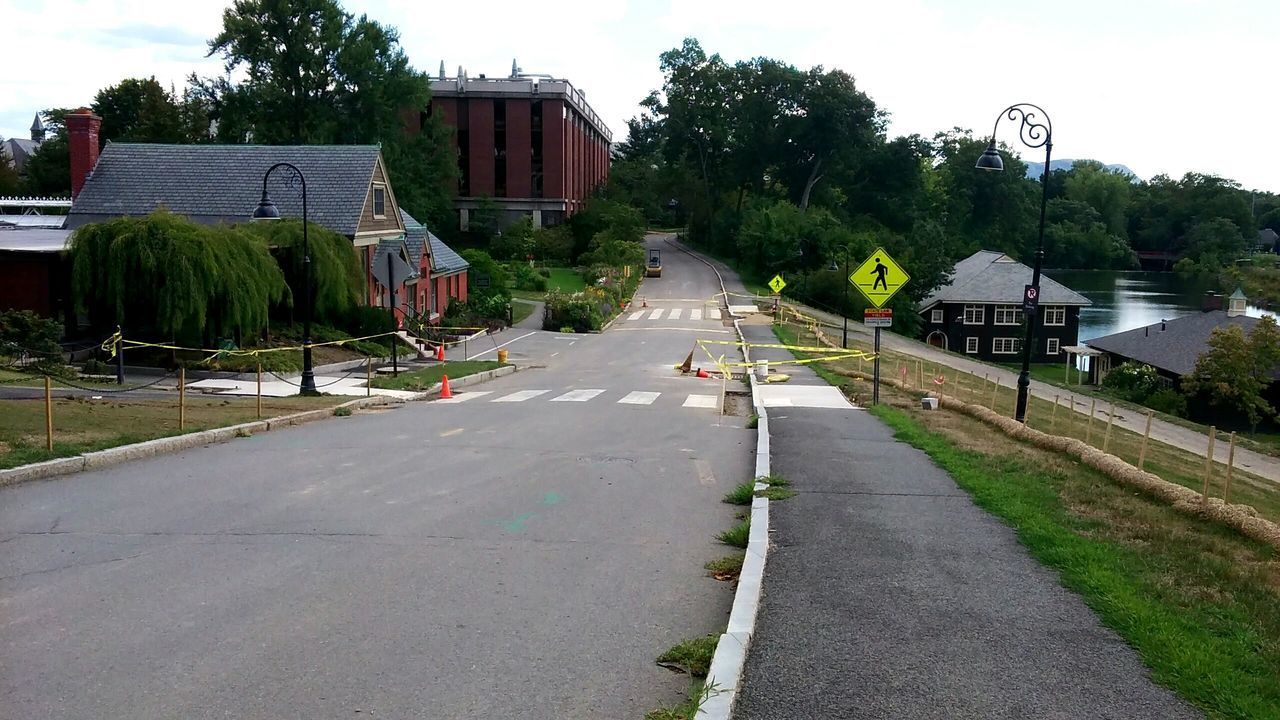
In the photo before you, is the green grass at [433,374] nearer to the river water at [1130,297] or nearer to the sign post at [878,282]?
the sign post at [878,282]

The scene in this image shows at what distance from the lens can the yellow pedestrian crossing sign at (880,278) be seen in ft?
66.7

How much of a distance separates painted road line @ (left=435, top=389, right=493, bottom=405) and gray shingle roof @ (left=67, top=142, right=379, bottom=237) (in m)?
12.5

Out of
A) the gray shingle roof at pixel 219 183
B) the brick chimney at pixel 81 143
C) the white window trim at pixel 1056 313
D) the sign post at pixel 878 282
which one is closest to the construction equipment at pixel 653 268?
the white window trim at pixel 1056 313

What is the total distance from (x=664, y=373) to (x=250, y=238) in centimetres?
1300

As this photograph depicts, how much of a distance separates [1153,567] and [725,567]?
3149 mm

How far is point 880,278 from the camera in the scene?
2052 centimetres

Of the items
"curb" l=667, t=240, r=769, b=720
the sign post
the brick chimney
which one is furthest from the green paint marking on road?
the brick chimney

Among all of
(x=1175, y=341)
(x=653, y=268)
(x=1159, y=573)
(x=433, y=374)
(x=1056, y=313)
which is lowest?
(x=1056, y=313)

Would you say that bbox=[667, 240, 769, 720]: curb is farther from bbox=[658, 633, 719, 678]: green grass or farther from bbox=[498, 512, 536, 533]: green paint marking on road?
bbox=[498, 512, 536, 533]: green paint marking on road

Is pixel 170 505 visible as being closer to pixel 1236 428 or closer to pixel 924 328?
pixel 1236 428

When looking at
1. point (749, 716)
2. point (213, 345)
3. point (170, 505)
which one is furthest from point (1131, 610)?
point (213, 345)

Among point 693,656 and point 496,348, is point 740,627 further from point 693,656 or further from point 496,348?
point 496,348

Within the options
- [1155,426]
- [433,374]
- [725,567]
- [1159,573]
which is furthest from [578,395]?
[1155,426]

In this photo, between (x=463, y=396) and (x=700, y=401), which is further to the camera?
(x=463, y=396)
